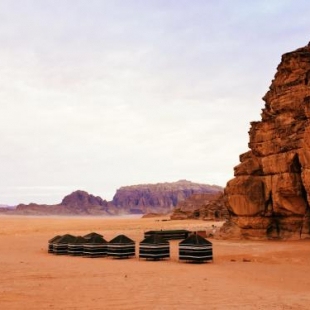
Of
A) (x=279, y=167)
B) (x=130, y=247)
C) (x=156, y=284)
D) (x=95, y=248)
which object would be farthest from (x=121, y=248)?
(x=279, y=167)

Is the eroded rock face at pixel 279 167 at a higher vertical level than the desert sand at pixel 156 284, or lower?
higher

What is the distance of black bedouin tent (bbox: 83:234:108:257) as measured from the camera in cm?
2234

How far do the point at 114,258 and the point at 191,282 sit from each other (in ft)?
27.1

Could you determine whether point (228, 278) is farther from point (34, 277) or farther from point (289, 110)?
point (289, 110)

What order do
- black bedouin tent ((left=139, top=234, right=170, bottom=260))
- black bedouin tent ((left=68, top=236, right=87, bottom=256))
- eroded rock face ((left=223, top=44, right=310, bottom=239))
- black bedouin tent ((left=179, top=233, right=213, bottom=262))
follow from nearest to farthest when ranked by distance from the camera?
black bedouin tent ((left=179, top=233, right=213, bottom=262))
black bedouin tent ((left=139, top=234, right=170, bottom=260))
black bedouin tent ((left=68, top=236, right=87, bottom=256))
eroded rock face ((left=223, top=44, right=310, bottom=239))

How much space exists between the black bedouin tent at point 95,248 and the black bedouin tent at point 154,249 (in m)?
2.61

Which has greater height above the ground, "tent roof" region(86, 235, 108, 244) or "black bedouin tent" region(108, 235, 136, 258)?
"tent roof" region(86, 235, 108, 244)

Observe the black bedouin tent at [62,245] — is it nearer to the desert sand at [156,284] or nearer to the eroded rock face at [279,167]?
the desert sand at [156,284]

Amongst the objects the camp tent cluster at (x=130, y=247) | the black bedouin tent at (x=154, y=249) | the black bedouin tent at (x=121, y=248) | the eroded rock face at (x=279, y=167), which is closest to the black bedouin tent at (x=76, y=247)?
the camp tent cluster at (x=130, y=247)

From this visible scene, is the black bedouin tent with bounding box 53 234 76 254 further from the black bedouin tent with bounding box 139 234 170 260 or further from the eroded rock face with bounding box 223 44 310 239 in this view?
the eroded rock face with bounding box 223 44 310 239

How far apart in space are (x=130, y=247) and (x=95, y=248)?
74.8 inches

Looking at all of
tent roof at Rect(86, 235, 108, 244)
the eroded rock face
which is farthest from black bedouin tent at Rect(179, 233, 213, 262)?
the eroded rock face

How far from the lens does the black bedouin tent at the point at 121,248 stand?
21484mm

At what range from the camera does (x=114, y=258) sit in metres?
21.6
